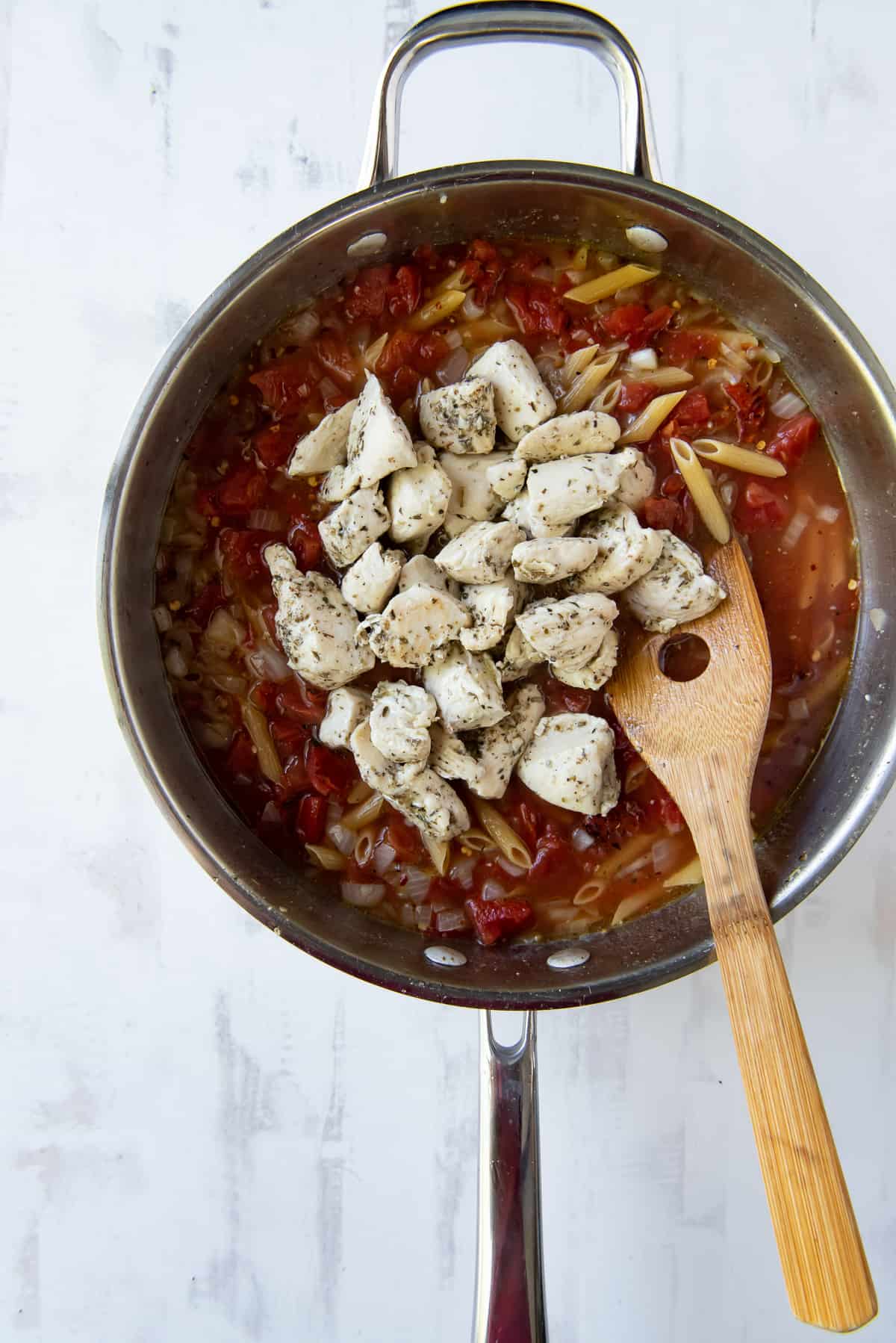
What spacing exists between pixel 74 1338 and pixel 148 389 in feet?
9.05

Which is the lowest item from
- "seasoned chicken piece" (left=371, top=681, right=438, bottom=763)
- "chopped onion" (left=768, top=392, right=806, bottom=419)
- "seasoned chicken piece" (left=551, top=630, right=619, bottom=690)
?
"seasoned chicken piece" (left=371, top=681, right=438, bottom=763)

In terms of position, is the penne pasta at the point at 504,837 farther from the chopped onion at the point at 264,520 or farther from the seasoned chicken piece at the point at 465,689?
the chopped onion at the point at 264,520

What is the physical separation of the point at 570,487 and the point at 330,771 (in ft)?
3.12

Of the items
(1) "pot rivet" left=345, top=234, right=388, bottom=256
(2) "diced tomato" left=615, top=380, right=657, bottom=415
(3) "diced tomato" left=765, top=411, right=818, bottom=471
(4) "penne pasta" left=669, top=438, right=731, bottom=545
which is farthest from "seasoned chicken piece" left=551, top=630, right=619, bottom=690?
(1) "pot rivet" left=345, top=234, right=388, bottom=256

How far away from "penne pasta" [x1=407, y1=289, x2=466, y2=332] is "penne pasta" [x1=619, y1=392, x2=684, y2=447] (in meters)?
0.56

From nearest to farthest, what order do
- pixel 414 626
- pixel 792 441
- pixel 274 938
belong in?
pixel 414 626 → pixel 792 441 → pixel 274 938

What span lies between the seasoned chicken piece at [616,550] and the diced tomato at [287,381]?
2.67ft

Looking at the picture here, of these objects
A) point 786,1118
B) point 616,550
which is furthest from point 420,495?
point 786,1118

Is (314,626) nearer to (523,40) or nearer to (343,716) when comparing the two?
(343,716)

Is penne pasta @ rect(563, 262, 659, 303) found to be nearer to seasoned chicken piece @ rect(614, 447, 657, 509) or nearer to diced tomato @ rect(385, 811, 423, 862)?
seasoned chicken piece @ rect(614, 447, 657, 509)

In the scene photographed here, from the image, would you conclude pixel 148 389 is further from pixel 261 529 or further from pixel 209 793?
pixel 209 793

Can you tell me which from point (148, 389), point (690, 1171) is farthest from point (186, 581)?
point (690, 1171)

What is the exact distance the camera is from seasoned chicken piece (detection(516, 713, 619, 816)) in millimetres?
2430

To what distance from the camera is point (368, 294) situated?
259cm
